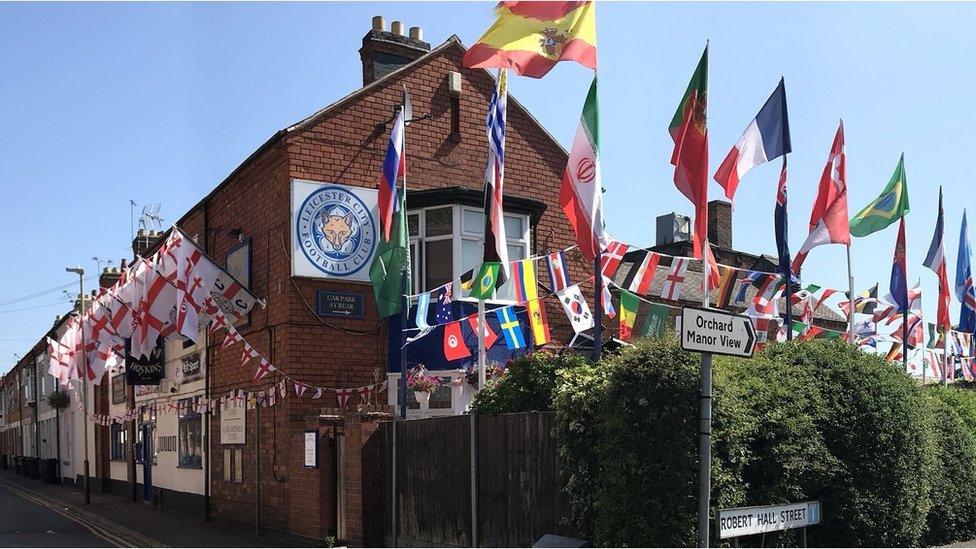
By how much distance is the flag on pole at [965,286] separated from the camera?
21.7 m

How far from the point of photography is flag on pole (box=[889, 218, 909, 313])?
1880cm

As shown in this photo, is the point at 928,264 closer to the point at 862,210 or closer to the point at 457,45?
the point at 862,210

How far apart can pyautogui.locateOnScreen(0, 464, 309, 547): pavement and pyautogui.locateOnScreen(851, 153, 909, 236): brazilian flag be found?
37.4 feet

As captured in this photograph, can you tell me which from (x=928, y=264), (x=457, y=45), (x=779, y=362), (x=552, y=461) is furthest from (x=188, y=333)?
(x=928, y=264)

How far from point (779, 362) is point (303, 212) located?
9.39 metres

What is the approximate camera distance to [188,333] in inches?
680

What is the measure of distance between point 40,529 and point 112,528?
5.02 ft

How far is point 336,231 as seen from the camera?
17.4 meters

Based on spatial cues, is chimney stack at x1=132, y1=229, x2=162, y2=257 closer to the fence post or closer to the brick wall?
the brick wall

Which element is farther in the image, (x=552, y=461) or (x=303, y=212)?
(x=303, y=212)

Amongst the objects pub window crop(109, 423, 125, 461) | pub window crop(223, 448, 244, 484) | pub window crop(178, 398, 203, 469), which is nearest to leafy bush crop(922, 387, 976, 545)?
pub window crop(223, 448, 244, 484)

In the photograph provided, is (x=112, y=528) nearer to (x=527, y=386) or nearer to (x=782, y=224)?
(x=527, y=386)

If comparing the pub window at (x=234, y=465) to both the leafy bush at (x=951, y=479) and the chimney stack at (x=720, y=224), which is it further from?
the chimney stack at (x=720, y=224)

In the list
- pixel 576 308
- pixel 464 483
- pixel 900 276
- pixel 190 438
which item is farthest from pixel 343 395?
pixel 900 276
